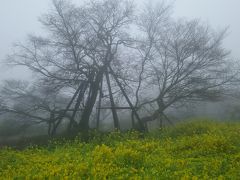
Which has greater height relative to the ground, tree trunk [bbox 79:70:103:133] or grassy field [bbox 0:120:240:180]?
tree trunk [bbox 79:70:103:133]

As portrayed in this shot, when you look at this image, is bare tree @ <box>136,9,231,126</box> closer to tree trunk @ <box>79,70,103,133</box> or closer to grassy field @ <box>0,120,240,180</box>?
tree trunk @ <box>79,70,103,133</box>

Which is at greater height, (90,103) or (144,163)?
(90,103)

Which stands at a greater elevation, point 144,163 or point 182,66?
point 182,66

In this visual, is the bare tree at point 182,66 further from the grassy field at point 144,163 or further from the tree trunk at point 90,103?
the grassy field at point 144,163

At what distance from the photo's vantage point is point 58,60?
24328mm

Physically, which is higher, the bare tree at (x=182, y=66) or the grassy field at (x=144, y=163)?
the bare tree at (x=182, y=66)

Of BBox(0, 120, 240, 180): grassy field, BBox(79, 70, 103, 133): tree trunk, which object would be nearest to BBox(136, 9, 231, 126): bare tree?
BBox(79, 70, 103, 133): tree trunk

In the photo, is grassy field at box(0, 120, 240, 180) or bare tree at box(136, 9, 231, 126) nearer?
grassy field at box(0, 120, 240, 180)

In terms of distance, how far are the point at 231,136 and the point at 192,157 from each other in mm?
3689

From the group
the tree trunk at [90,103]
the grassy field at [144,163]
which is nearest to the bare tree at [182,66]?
the tree trunk at [90,103]

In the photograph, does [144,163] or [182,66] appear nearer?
[144,163]

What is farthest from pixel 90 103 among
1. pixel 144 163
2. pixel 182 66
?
pixel 144 163

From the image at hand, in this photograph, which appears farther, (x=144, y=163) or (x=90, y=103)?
(x=90, y=103)

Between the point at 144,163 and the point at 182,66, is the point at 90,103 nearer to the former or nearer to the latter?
the point at 182,66
